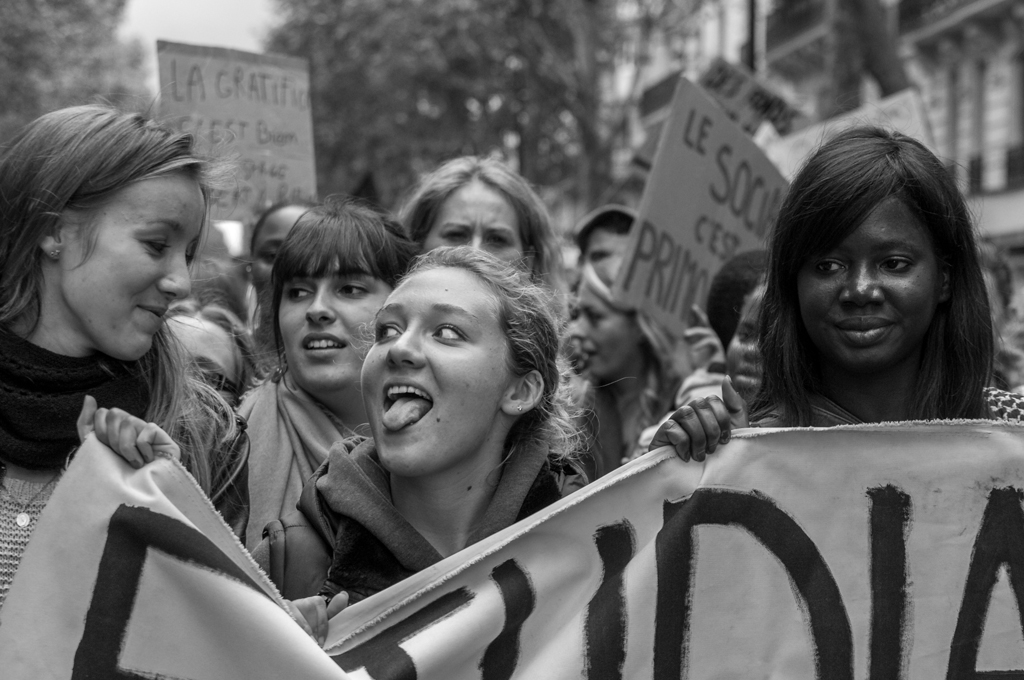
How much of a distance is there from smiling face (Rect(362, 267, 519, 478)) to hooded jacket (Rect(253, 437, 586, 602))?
0.28 feet

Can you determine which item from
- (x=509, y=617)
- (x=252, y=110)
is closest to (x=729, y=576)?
(x=509, y=617)

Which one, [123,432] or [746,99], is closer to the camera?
[123,432]

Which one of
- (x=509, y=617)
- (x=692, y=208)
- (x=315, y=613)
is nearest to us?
(x=315, y=613)

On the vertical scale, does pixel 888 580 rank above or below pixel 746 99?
below

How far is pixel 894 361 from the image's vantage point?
8.33ft

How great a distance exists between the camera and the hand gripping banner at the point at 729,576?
2.28 meters

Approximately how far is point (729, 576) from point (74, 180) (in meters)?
1.43

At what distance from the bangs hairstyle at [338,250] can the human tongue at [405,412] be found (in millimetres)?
895

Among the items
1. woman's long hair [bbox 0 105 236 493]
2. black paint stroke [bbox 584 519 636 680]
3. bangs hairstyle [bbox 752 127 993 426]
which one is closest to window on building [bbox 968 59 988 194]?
bangs hairstyle [bbox 752 127 993 426]

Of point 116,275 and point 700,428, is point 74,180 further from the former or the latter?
point 700,428

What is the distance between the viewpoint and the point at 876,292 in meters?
2.47

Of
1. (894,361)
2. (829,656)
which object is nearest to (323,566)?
(829,656)

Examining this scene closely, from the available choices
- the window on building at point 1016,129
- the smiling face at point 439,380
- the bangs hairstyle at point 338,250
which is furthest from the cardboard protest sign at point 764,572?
the window on building at point 1016,129

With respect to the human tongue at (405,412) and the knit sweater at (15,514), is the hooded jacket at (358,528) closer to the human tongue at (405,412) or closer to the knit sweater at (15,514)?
the human tongue at (405,412)
